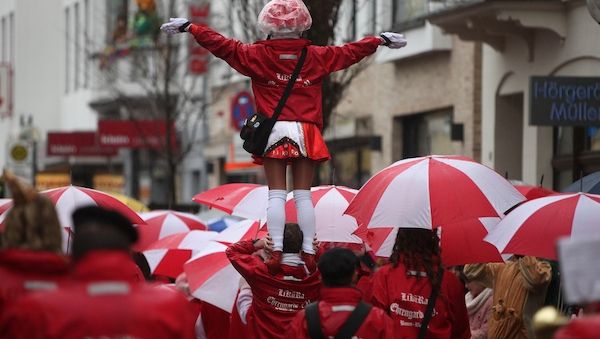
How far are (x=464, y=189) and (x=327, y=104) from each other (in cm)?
989

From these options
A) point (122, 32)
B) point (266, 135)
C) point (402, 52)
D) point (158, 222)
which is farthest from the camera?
point (122, 32)

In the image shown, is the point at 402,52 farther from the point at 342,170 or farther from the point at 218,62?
the point at 218,62

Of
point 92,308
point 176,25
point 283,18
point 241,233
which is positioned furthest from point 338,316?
point 241,233

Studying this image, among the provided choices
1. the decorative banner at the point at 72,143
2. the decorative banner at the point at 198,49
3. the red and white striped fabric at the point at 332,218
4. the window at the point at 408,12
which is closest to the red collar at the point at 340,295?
the red and white striped fabric at the point at 332,218

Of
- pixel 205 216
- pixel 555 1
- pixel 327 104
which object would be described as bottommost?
pixel 205 216

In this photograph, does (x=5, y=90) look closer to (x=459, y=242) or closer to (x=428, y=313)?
(x=459, y=242)

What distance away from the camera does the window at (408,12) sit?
2422 cm

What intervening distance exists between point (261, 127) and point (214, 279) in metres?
2.03

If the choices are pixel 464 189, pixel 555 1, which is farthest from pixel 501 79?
pixel 464 189

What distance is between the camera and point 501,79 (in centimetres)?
2175

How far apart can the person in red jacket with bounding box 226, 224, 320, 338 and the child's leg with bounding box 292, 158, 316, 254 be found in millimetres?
69

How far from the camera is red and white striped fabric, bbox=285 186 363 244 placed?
36.9ft

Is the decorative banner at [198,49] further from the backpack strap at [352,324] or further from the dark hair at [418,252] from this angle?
the backpack strap at [352,324]

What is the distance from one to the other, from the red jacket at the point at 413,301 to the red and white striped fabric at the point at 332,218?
133 centimetres
